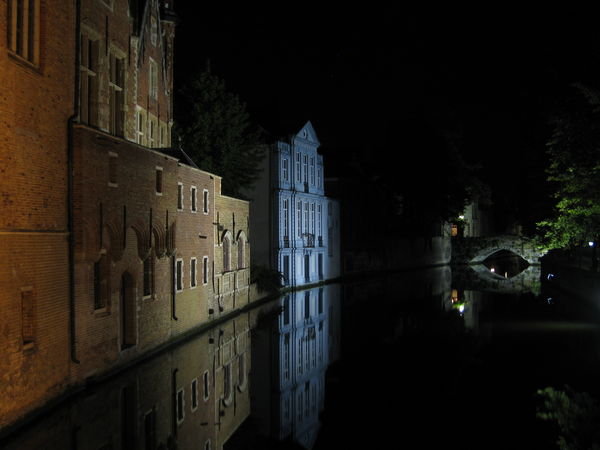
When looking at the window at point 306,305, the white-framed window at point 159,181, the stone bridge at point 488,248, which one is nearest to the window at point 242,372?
the white-framed window at point 159,181

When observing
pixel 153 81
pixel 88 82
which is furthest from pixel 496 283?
pixel 88 82

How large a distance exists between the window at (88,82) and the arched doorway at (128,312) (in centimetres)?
531

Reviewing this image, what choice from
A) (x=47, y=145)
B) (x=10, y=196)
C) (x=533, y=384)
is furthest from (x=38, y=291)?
(x=533, y=384)

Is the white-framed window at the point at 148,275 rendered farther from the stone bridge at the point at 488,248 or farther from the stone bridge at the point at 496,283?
the stone bridge at the point at 488,248

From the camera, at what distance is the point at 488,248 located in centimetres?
8819

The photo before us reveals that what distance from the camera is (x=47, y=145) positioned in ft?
52.8

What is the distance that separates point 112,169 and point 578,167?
26383 mm

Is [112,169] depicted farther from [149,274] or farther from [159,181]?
[149,274]

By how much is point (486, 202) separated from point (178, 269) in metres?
63.5

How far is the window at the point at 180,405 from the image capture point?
1492 cm

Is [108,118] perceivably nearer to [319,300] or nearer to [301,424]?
[301,424]

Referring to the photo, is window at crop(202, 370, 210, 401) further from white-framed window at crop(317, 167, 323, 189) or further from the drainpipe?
white-framed window at crop(317, 167, 323, 189)

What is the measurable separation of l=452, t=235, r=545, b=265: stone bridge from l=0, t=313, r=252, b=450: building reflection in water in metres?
68.5

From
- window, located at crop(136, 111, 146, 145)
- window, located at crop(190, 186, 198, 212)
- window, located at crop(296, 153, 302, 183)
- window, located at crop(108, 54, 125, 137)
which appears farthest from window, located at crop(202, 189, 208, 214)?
window, located at crop(296, 153, 302, 183)
